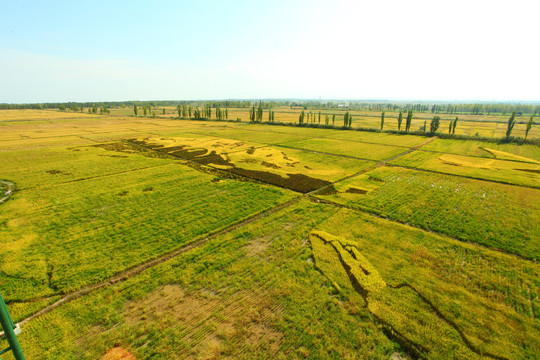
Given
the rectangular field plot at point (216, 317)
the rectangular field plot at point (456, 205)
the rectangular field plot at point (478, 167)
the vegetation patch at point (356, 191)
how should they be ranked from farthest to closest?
the rectangular field plot at point (478, 167)
the vegetation patch at point (356, 191)
the rectangular field plot at point (456, 205)
the rectangular field plot at point (216, 317)

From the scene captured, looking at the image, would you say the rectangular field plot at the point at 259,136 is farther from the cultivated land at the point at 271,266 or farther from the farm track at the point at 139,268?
the farm track at the point at 139,268

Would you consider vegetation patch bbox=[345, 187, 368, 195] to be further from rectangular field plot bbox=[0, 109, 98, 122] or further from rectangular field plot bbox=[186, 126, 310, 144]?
rectangular field plot bbox=[0, 109, 98, 122]

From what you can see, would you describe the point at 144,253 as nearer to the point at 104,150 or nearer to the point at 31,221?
the point at 31,221

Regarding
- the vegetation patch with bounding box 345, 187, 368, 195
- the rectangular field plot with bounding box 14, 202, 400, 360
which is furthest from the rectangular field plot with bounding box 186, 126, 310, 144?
the rectangular field plot with bounding box 14, 202, 400, 360

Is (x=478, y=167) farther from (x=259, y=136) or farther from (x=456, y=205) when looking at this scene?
(x=259, y=136)

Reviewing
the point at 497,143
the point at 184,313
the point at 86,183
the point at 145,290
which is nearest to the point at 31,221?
the point at 86,183

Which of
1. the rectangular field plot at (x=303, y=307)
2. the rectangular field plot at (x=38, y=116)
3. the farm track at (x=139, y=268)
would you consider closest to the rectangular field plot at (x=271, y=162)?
the farm track at (x=139, y=268)
